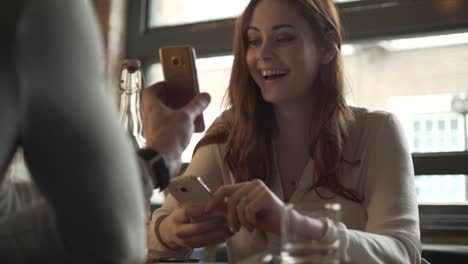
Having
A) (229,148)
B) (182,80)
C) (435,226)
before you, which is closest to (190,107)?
(182,80)

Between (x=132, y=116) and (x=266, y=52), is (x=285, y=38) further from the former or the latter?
(x=132, y=116)

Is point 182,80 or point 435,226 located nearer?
point 182,80

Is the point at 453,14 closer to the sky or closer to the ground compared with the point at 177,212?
closer to the sky

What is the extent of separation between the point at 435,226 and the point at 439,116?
1.31 ft

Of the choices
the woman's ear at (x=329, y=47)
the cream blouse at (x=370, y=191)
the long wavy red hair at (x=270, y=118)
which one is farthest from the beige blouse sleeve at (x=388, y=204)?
the woman's ear at (x=329, y=47)

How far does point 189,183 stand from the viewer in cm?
129

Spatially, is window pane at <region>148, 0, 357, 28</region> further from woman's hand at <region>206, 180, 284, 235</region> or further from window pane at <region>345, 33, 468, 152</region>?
woman's hand at <region>206, 180, 284, 235</region>

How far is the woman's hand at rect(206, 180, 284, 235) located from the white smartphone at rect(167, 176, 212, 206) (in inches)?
1.1

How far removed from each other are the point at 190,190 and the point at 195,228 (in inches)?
6.9

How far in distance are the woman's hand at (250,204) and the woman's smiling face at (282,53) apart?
2.16 ft

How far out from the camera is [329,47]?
201 centimetres

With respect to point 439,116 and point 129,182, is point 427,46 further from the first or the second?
point 129,182

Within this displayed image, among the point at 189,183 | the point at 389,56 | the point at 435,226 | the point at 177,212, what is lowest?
the point at 435,226

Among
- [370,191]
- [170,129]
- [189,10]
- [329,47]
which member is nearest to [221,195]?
[170,129]
